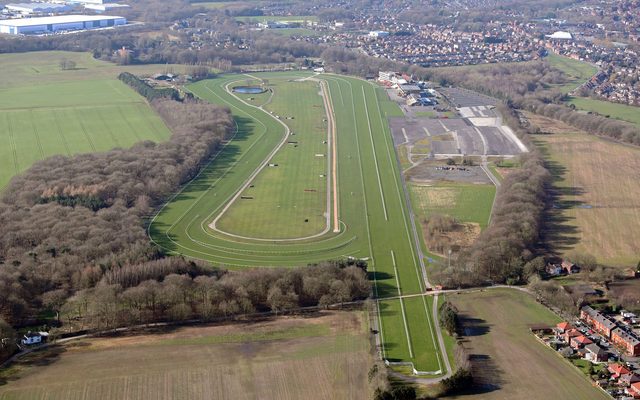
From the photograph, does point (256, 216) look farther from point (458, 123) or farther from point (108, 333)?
point (458, 123)

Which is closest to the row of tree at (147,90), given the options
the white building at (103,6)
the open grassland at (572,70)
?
the open grassland at (572,70)

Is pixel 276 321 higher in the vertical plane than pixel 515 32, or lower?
lower

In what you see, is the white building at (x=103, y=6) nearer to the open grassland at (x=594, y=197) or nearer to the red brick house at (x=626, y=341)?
the open grassland at (x=594, y=197)

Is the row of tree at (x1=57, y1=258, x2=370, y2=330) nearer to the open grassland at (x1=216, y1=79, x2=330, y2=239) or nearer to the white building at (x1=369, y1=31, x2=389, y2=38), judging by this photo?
the open grassland at (x1=216, y1=79, x2=330, y2=239)

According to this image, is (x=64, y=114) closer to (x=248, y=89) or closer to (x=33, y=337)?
(x=248, y=89)

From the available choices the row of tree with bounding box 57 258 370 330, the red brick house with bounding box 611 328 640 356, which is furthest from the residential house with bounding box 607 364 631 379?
the row of tree with bounding box 57 258 370 330

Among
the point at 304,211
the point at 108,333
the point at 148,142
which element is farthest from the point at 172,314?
the point at 148,142
